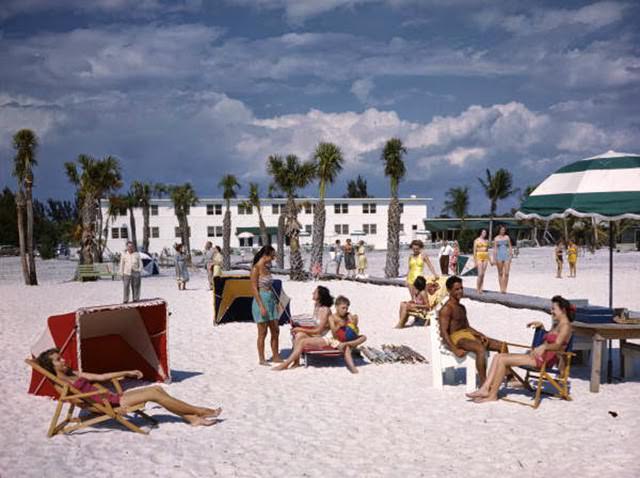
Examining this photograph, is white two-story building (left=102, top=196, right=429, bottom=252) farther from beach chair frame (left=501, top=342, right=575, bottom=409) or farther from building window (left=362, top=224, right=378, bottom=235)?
beach chair frame (left=501, top=342, right=575, bottom=409)

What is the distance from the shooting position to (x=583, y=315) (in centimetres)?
763

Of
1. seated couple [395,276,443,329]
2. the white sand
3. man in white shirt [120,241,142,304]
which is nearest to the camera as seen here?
the white sand

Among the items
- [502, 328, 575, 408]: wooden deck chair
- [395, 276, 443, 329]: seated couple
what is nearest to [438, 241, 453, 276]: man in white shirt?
[395, 276, 443, 329]: seated couple

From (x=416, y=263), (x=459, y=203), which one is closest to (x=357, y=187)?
(x=459, y=203)

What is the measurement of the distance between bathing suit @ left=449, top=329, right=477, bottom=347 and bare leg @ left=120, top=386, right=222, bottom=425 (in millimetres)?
2757

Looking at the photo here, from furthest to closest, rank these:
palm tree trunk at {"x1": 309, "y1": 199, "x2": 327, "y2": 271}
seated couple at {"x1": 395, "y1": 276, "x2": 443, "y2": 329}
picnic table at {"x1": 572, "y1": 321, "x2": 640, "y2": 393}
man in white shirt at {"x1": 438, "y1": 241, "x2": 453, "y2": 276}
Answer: palm tree trunk at {"x1": 309, "y1": 199, "x2": 327, "y2": 271}
man in white shirt at {"x1": 438, "y1": 241, "x2": 453, "y2": 276}
seated couple at {"x1": 395, "y1": 276, "x2": 443, "y2": 329}
picnic table at {"x1": 572, "y1": 321, "x2": 640, "y2": 393}

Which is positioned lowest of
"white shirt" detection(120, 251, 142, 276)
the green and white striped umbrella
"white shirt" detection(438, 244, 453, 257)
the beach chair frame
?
the beach chair frame

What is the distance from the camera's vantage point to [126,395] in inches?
244

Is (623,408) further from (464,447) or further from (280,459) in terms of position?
(280,459)

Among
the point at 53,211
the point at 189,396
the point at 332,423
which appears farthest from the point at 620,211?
the point at 53,211

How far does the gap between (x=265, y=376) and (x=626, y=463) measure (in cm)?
441

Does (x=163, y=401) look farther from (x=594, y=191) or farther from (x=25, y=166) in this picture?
(x=25, y=166)

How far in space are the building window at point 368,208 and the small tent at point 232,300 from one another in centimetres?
5522

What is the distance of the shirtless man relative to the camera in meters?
7.40
